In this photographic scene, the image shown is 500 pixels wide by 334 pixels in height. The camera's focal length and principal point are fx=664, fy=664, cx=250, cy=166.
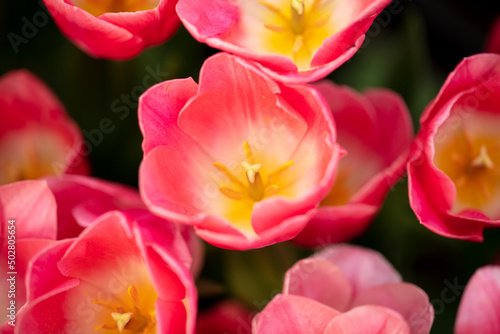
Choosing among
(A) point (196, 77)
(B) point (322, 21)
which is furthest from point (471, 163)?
(A) point (196, 77)

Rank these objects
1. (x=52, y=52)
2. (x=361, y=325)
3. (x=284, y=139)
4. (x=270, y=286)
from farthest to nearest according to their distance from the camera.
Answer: (x=52, y=52) < (x=270, y=286) < (x=284, y=139) < (x=361, y=325)

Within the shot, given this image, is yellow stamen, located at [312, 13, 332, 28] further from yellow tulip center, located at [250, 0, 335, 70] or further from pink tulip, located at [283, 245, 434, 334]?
pink tulip, located at [283, 245, 434, 334]

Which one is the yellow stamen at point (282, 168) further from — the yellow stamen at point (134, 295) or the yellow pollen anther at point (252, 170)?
the yellow stamen at point (134, 295)

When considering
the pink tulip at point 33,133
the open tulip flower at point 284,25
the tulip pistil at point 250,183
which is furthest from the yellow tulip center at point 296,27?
the pink tulip at point 33,133

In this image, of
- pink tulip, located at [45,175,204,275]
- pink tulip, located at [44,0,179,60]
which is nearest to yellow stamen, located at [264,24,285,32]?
pink tulip, located at [44,0,179,60]

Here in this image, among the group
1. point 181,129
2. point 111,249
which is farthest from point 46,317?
point 181,129

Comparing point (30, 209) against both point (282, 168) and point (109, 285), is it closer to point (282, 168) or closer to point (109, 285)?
point (109, 285)

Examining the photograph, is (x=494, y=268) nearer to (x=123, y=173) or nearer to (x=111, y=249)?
(x=111, y=249)
